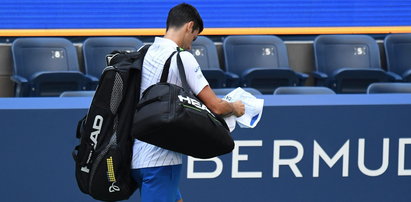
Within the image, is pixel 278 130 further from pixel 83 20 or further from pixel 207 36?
pixel 83 20

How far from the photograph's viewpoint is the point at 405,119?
5004 millimetres

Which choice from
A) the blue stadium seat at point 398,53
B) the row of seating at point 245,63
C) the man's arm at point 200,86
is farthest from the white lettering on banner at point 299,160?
the blue stadium seat at point 398,53

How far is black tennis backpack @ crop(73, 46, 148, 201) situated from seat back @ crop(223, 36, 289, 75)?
4625mm

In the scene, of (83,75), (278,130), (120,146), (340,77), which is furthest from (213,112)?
(340,77)

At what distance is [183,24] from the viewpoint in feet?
12.1

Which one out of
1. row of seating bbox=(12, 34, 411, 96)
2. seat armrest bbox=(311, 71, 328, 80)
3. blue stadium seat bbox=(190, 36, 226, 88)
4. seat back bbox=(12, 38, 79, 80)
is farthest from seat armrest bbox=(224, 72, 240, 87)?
seat back bbox=(12, 38, 79, 80)

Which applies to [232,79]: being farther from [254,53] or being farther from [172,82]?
[172,82]

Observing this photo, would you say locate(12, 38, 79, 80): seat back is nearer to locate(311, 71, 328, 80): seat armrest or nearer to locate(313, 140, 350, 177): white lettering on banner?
locate(311, 71, 328, 80): seat armrest

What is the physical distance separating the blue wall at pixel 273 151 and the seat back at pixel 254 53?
10.6 ft

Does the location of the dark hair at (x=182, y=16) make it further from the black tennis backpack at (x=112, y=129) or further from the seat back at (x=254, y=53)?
the seat back at (x=254, y=53)

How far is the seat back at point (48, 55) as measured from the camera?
7.82m

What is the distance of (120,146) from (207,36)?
5.05m

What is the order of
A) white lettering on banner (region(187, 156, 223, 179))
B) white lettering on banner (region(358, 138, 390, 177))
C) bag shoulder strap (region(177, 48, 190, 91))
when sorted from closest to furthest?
bag shoulder strap (region(177, 48, 190, 91))
white lettering on banner (region(187, 156, 223, 179))
white lettering on banner (region(358, 138, 390, 177))

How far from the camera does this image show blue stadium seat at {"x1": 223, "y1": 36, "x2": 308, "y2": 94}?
8023 millimetres
